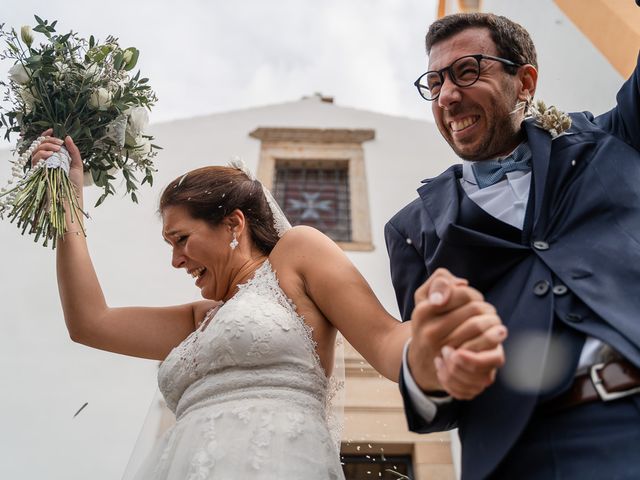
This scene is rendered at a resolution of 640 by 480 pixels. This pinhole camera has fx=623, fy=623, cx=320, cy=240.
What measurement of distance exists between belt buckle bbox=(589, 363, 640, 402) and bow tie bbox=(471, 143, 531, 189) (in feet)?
2.13

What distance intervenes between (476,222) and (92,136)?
1565 mm

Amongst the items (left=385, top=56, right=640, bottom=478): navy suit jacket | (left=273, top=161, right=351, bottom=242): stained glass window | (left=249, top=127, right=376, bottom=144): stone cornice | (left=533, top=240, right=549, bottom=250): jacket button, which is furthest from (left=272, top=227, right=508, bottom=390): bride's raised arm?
(left=249, top=127, right=376, bottom=144): stone cornice

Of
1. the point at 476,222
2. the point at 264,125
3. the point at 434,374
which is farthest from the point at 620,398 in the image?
the point at 264,125

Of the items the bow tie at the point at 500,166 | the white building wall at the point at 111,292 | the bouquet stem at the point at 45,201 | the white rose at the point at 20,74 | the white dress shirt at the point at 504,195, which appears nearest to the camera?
the white dress shirt at the point at 504,195

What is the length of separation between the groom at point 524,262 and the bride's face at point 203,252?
641mm

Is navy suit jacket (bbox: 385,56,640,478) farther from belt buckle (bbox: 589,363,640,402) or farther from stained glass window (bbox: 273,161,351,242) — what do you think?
stained glass window (bbox: 273,161,351,242)

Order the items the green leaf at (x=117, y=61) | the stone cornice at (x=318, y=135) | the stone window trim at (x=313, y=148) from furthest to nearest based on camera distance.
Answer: the stone cornice at (x=318, y=135)
the stone window trim at (x=313, y=148)
the green leaf at (x=117, y=61)

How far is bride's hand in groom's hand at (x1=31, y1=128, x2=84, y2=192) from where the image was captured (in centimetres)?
224

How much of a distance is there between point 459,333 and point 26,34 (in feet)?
7.00

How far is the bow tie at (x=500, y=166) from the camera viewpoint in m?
1.76

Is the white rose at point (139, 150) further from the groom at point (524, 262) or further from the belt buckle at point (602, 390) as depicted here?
the belt buckle at point (602, 390)

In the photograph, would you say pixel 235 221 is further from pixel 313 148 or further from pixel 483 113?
pixel 313 148

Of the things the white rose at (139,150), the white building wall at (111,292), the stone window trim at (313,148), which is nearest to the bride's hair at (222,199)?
the white rose at (139,150)

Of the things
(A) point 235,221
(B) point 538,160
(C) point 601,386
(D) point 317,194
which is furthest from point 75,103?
(D) point 317,194
